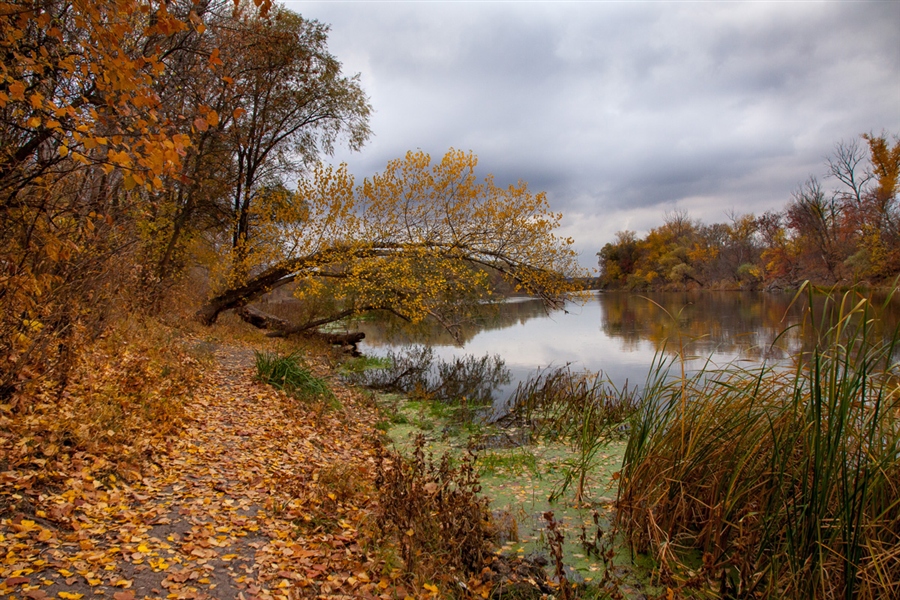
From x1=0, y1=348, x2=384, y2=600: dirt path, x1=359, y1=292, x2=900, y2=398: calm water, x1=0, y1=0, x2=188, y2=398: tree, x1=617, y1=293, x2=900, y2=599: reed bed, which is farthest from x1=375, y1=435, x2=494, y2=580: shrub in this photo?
x1=359, y1=292, x2=900, y2=398: calm water

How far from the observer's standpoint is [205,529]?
356cm

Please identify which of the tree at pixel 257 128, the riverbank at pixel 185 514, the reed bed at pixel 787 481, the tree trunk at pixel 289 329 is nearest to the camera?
the reed bed at pixel 787 481

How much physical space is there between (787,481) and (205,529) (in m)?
3.95

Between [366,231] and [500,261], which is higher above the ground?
[366,231]

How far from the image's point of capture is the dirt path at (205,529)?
2.80 m

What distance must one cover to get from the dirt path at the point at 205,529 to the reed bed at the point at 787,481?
2.23 meters

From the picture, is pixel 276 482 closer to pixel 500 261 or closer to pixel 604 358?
pixel 500 261

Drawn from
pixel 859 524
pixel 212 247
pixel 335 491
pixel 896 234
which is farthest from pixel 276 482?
pixel 896 234

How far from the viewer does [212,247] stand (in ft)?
51.9

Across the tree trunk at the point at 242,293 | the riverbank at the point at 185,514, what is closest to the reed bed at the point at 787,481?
the riverbank at the point at 185,514

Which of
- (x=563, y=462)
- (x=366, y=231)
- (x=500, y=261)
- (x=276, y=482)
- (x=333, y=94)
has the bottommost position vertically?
(x=563, y=462)

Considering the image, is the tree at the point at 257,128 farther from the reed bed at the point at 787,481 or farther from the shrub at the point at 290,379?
the reed bed at the point at 787,481

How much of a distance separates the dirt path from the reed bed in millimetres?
2225

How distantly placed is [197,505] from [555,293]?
372 inches
